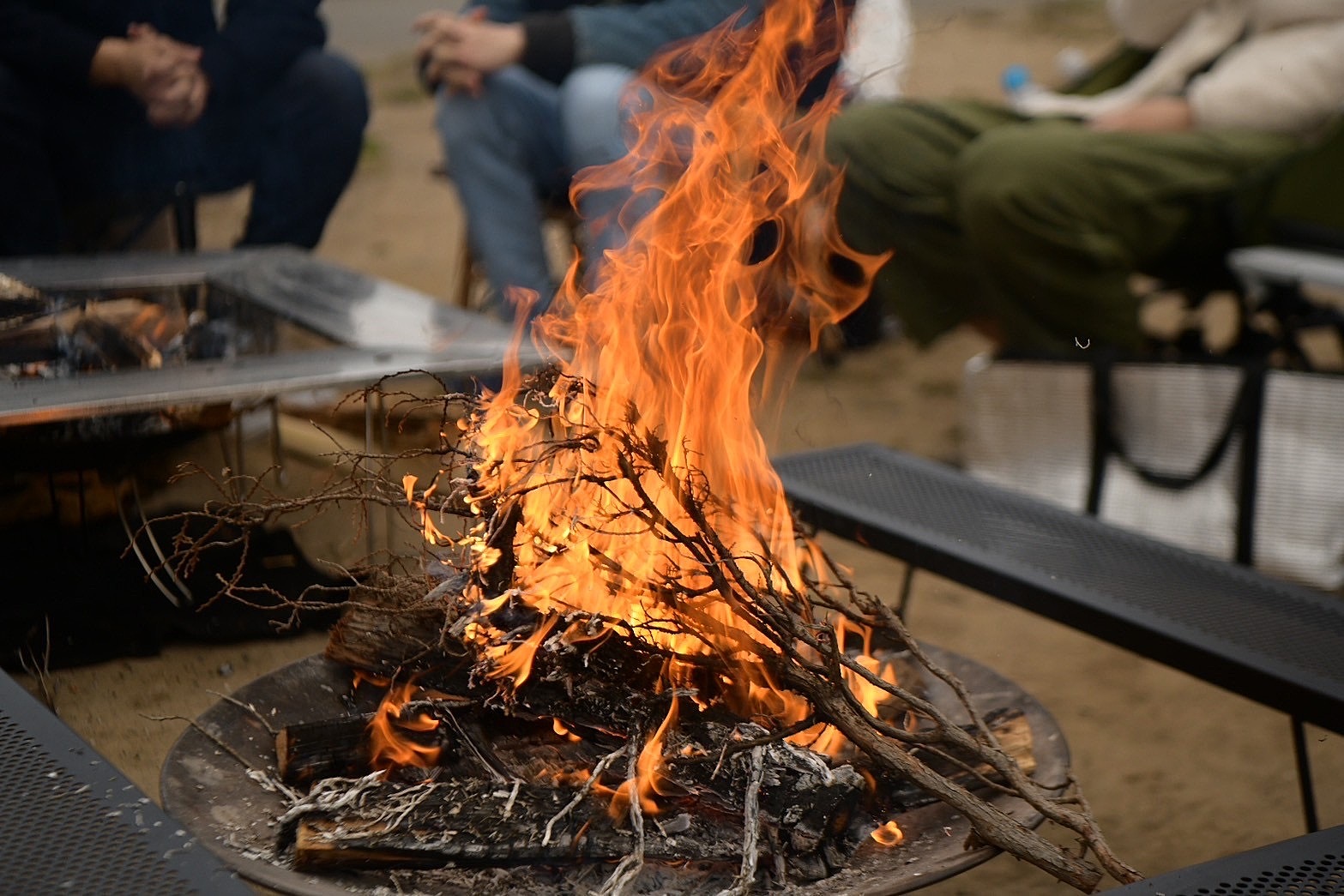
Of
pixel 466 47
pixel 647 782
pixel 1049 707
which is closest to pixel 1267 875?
pixel 647 782

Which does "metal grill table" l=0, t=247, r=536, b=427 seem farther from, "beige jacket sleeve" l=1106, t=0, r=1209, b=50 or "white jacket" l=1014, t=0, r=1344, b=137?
"beige jacket sleeve" l=1106, t=0, r=1209, b=50

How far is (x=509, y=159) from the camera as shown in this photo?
389 centimetres

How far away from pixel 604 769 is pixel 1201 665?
814 millimetres

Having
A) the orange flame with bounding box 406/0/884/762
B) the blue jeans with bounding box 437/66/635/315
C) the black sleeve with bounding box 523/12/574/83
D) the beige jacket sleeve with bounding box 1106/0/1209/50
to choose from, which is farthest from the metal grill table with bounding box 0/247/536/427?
the beige jacket sleeve with bounding box 1106/0/1209/50

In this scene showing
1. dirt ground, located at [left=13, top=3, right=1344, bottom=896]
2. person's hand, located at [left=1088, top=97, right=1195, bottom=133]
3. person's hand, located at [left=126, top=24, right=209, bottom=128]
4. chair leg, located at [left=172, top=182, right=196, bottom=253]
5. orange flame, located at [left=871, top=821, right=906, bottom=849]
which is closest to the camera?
orange flame, located at [left=871, top=821, right=906, bottom=849]

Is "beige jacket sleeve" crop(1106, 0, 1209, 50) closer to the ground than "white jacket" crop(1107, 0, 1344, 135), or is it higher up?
higher up

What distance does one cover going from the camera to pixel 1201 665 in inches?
69.4

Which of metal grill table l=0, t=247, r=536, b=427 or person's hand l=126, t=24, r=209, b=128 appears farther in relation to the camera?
person's hand l=126, t=24, r=209, b=128

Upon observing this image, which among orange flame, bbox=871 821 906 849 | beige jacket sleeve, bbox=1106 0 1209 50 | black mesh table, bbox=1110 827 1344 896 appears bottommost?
orange flame, bbox=871 821 906 849

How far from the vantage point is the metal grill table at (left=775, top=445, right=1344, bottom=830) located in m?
1.73

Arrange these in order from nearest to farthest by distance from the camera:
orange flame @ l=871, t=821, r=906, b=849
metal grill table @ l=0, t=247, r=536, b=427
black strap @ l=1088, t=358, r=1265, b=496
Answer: orange flame @ l=871, t=821, r=906, b=849
metal grill table @ l=0, t=247, r=536, b=427
black strap @ l=1088, t=358, r=1265, b=496

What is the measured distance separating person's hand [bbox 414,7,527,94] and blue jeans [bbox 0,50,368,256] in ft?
1.25

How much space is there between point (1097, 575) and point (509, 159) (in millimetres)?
2411

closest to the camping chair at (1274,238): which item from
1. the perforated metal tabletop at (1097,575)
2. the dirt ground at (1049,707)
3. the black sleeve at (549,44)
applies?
the dirt ground at (1049,707)
